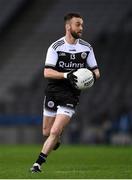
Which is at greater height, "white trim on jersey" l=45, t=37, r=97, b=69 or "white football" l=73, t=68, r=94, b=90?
"white trim on jersey" l=45, t=37, r=97, b=69

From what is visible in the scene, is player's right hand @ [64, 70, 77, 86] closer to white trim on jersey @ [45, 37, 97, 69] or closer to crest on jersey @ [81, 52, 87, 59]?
white trim on jersey @ [45, 37, 97, 69]

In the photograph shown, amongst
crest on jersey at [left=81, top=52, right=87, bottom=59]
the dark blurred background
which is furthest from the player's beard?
the dark blurred background

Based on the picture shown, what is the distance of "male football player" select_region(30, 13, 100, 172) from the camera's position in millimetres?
10961

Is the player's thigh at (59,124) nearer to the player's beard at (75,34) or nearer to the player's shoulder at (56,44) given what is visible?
the player's shoulder at (56,44)

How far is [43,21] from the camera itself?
33.6 metres

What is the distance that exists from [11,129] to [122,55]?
6.07m

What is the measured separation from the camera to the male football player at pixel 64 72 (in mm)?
10961

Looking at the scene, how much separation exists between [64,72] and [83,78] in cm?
43

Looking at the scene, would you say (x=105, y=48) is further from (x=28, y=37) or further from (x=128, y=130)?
(x=128, y=130)

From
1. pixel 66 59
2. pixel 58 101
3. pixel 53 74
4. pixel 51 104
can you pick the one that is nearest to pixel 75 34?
pixel 66 59

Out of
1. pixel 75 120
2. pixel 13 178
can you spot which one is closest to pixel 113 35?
pixel 75 120

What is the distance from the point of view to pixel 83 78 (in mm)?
10984

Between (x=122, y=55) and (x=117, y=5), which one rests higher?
(x=117, y=5)

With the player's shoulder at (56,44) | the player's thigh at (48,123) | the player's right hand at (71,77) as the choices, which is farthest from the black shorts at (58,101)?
the player's shoulder at (56,44)
